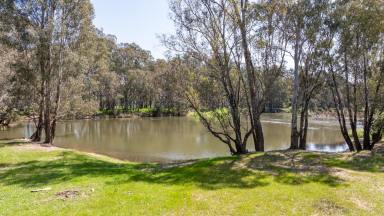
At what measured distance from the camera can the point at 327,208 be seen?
30.0 ft

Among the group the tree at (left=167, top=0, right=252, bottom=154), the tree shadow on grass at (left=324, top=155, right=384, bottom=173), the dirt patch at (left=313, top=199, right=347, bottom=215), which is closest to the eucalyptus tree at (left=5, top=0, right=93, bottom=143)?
the tree at (left=167, top=0, right=252, bottom=154)

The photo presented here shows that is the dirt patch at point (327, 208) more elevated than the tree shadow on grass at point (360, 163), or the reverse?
the tree shadow on grass at point (360, 163)

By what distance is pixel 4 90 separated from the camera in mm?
22422

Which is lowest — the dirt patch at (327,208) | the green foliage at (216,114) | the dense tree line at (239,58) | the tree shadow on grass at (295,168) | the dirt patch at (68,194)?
the dirt patch at (327,208)

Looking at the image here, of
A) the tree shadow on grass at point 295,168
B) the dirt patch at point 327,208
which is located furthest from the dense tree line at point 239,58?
the dirt patch at point 327,208

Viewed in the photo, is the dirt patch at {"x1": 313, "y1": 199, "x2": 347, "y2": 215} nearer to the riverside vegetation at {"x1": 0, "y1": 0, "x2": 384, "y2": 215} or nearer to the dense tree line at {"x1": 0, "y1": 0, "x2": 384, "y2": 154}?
the riverside vegetation at {"x1": 0, "y1": 0, "x2": 384, "y2": 215}

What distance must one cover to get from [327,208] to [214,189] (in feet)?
12.0

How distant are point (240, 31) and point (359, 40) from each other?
29.3 ft

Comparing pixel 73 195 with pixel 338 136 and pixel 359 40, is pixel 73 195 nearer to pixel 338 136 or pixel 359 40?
pixel 359 40

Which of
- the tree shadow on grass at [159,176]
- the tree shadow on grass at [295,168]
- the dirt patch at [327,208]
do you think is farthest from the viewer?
the tree shadow on grass at [159,176]

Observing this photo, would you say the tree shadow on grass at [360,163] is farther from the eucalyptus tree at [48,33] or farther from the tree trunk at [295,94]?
the eucalyptus tree at [48,33]

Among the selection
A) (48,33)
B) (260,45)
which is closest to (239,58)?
(260,45)

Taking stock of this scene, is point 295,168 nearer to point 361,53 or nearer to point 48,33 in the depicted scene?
point 361,53

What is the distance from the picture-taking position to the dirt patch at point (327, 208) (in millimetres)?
8828
